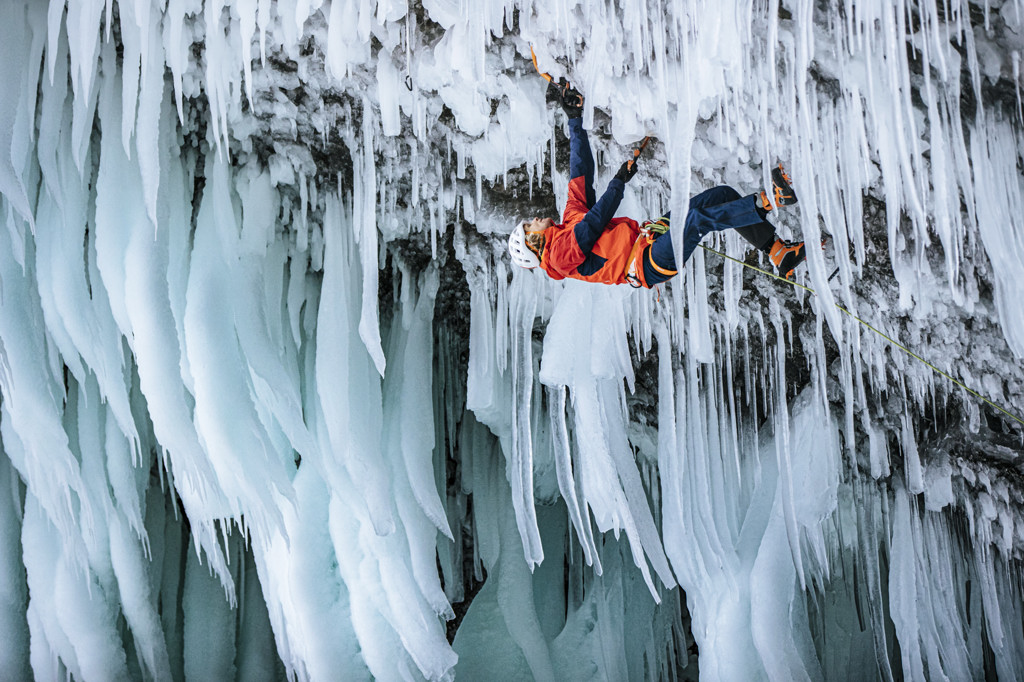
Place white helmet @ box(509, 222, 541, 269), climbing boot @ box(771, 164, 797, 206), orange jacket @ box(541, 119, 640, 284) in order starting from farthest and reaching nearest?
white helmet @ box(509, 222, 541, 269) < orange jacket @ box(541, 119, 640, 284) < climbing boot @ box(771, 164, 797, 206)

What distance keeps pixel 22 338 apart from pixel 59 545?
1.24m

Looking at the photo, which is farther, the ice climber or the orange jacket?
the orange jacket

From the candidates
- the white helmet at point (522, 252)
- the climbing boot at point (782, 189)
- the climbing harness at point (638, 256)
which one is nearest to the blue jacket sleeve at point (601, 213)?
the climbing harness at point (638, 256)

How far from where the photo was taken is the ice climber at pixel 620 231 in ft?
9.27

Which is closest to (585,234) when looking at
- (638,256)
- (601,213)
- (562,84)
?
(601,213)

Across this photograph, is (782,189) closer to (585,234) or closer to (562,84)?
(585,234)

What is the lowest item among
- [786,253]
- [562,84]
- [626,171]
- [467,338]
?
[786,253]

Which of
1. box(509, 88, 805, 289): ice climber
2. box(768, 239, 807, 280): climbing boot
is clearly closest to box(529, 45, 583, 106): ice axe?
box(509, 88, 805, 289): ice climber

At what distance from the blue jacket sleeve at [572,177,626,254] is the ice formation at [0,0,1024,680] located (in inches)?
9.2

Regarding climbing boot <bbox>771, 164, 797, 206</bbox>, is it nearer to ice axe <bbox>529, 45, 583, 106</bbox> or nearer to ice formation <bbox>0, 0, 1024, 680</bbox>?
ice formation <bbox>0, 0, 1024, 680</bbox>

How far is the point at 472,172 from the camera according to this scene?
151 inches

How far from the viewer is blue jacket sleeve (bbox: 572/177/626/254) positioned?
113 inches

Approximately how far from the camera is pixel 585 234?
115 inches

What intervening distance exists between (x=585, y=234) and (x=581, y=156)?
29cm
